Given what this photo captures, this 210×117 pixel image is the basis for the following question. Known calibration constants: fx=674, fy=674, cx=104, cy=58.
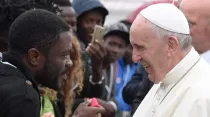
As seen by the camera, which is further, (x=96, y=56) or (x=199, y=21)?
(x=96, y=56)

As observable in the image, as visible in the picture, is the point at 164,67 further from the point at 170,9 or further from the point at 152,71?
the point at 170,9

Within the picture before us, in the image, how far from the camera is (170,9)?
446 cm

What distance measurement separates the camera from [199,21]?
539 cm

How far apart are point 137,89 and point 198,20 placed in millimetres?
1193

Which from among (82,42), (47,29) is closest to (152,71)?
(47,29)

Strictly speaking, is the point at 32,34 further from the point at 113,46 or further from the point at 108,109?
the point at 113,46

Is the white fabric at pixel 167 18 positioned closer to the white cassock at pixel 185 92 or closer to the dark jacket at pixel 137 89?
the white cassock at pixel 185 92

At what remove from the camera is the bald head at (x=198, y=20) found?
5352mm

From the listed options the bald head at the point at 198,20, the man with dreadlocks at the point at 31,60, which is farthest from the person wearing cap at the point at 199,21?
the man with dreadlocks at the point at 31,60

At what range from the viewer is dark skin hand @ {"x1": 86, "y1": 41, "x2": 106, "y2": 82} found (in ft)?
20.5

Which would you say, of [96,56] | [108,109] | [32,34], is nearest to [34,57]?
A: [32,34]

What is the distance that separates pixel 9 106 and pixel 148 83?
246 cm

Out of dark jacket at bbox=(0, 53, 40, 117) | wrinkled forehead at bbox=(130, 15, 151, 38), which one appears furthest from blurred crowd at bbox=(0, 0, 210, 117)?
wrinkled forehead at bbox=(130, 15, 151, 38)

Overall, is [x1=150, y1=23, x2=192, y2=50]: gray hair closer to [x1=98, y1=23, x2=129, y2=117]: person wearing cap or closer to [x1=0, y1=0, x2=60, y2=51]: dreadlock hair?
[x1=0, y1=0, x2=60, y2=51]: dreadlock hair
